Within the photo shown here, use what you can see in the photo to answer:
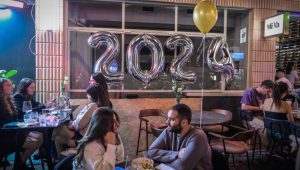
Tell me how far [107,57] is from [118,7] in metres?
1.34

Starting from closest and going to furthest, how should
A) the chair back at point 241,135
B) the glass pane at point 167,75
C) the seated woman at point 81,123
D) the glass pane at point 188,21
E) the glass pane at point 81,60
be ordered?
the chair back at point 241,135 < the seated woman at point 81,123 < the glass pane at point 81,60 < the glass pane at point 167,75 < the glass pane at point 188,21

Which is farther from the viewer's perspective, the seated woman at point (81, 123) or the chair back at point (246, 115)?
the chair back at point (246, 115)

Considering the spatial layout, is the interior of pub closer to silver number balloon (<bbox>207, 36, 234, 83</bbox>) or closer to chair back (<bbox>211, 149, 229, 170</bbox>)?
silver number balloon (<bbox>207, 36, 234, 83</bbox>)

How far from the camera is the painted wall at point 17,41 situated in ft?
16.5

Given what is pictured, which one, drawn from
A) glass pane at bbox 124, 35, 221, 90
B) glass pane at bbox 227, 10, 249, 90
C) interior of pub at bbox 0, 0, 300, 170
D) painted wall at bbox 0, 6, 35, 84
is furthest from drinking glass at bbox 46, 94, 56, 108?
glass pane at bbox 227, 10, 249, 90

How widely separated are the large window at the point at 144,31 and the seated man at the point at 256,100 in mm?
926

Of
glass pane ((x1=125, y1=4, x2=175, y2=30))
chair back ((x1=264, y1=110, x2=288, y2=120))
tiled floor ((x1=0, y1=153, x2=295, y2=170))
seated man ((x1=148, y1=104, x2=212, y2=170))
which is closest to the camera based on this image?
seated man ((x1=148, y1=104, x2=212, y2=170))

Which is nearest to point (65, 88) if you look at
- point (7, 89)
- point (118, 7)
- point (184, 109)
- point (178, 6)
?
point (7, 89)

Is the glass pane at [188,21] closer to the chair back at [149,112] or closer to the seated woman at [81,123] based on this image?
the chair back at [149,112]

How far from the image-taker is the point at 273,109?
170 inches

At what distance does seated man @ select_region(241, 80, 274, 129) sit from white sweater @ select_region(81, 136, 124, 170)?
136 inches

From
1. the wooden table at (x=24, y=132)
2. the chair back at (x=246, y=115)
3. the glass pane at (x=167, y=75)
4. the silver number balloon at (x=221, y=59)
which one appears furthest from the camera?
the glass pane at (x=167, y=75)

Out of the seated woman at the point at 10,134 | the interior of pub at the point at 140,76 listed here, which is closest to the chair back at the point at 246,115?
the interior of pub at the point at 140,76

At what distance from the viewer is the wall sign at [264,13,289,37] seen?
4.92 meters
